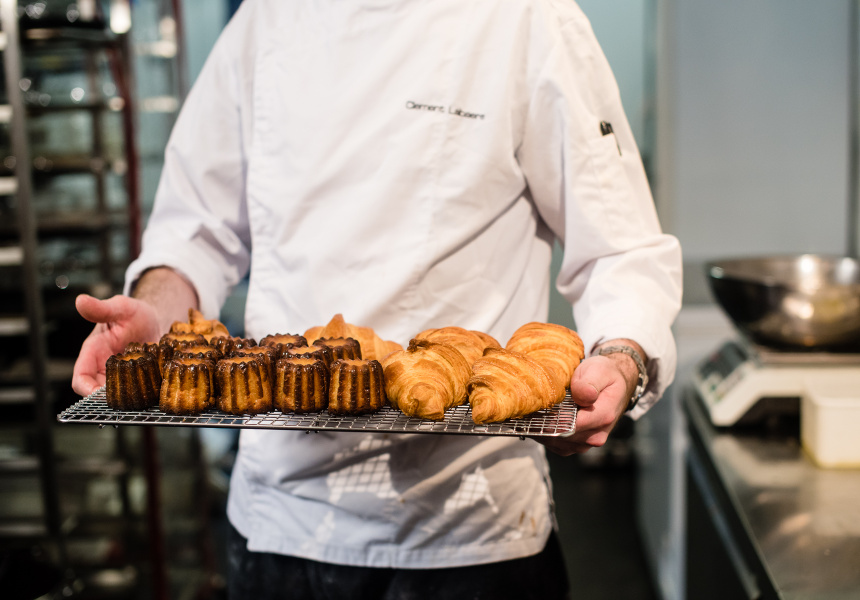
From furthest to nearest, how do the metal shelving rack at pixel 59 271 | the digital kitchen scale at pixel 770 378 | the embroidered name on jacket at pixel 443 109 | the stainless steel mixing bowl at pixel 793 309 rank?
the metal shelving rack at pixel 59 271 < the digital kitchen scale at pixel 770 378 < the stainless steel mixing bowl at pixel 793 309 < the embroidered name on jacket at pixel 443 109

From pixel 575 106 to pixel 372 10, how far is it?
44 centimetres

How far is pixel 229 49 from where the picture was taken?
1540 millimetres

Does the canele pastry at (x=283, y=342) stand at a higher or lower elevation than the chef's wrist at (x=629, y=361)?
higher

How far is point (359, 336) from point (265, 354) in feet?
0.63

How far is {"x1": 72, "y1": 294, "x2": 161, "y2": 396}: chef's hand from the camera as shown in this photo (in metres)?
1.15

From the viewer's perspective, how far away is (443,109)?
138cm

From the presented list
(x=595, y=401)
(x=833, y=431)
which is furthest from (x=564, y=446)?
(x=833, y=431)

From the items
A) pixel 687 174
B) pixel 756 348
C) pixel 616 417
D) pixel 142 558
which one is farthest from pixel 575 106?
pixel 142 558

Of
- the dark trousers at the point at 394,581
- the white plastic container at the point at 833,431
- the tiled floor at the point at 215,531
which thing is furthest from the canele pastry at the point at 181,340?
the tiled floor at the point at 215,531

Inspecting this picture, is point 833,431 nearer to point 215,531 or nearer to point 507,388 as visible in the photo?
point 507,388

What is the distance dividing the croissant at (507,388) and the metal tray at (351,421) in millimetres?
18

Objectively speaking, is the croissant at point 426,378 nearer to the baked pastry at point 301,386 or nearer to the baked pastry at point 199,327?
the baked pastry at point 301,386

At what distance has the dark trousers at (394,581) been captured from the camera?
1352 mm

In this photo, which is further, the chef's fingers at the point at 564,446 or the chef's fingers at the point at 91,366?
the chef's fingers at the point at 91,366
